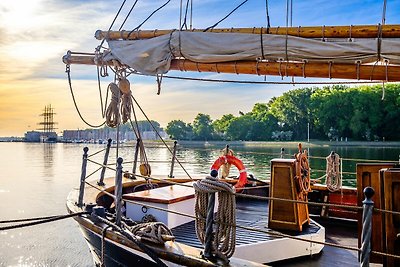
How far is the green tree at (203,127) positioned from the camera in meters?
95.5

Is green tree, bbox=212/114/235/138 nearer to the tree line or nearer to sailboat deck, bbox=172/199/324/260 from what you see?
the tree line

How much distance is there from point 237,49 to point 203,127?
90478 mm

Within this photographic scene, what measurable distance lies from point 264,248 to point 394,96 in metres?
66.0

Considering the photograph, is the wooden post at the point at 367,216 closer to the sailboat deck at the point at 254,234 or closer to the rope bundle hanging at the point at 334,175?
the sailboat deck at the point at 254,234

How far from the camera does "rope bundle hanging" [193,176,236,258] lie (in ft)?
11.3

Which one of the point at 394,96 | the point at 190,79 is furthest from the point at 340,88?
the point at 190,79

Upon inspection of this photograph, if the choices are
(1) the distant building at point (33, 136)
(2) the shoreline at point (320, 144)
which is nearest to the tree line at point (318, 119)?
(2) the shoreline at point (320, 144)

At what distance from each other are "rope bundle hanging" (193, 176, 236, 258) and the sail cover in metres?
2.28

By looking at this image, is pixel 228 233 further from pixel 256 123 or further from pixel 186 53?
pixel 256 123

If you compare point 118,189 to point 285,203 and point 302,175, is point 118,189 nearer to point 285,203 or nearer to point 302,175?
point 285,203

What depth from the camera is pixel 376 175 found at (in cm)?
450

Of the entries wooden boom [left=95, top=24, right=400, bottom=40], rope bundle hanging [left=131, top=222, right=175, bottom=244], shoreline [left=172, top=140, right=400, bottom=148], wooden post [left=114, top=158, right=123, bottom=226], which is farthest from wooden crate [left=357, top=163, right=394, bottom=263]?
shoreline [left=172, top=140, right=400, bottom=148]

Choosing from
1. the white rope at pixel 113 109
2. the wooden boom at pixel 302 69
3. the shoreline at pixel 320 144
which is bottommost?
the shoreline at pixel 320 144

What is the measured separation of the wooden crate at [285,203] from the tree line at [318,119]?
48.6m
